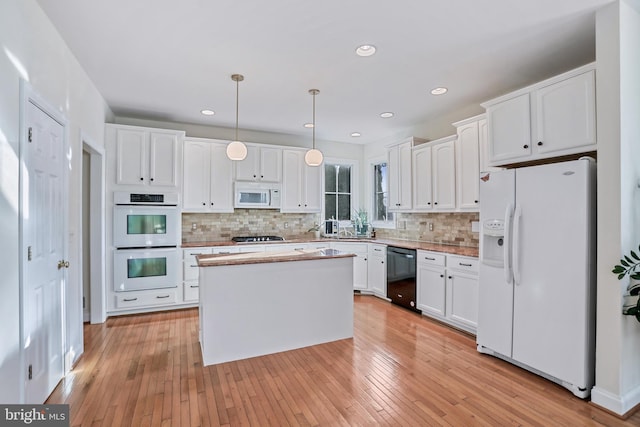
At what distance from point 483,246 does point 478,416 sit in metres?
1.48

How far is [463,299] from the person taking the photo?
3.62 m

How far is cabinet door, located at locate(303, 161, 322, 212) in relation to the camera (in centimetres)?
559

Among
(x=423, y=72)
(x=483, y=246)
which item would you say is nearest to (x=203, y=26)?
(x=423, y=72)

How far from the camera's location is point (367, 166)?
641 centimetres

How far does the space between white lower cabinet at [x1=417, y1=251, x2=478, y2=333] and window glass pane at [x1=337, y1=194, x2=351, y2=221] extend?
7.55ft

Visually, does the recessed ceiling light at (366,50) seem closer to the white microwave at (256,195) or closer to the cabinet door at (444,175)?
the cabinet door at (444,175)

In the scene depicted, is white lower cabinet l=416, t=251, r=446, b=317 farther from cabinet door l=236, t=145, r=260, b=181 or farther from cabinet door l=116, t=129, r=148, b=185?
cabinet door l=116, t=129, r=148, b=185

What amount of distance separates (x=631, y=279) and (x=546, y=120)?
1.34 metres

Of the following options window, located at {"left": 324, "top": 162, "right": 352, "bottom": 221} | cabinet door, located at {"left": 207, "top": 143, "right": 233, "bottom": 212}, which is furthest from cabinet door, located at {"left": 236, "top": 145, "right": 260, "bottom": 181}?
window, located at {"left": 324, "top": 162, "right": 352, "bottom": 221}

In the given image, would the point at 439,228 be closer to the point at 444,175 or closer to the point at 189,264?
the point at 444,175

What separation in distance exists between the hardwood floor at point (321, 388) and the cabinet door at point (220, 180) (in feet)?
6.77

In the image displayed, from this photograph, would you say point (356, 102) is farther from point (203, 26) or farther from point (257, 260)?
point (257, 260)
